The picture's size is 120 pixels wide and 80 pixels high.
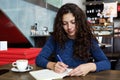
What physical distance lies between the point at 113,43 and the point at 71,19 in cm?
283

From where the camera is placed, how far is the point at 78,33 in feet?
4.79

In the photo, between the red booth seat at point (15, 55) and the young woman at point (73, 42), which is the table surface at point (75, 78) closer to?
the young woman at point (73, 42)

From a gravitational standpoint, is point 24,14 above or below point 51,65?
above

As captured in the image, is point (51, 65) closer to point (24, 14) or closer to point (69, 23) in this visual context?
point (69, 23)

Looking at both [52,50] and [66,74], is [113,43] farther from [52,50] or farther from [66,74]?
[66,74]

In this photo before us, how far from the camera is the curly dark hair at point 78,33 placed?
142cm

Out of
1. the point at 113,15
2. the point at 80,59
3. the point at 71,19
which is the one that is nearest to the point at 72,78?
the point at 80,59

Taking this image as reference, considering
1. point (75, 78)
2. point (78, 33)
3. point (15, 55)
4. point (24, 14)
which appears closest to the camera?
point (75, 78)

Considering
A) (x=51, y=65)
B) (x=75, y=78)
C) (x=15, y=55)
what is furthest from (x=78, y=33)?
(x=15, y=55)

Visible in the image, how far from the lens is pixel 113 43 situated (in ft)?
13.2

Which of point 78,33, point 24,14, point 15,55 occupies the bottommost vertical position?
point 15,55

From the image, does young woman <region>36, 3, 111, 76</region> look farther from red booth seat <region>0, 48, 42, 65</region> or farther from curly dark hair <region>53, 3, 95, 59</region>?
red booth seat <region>0, 48, 42, 65</region>

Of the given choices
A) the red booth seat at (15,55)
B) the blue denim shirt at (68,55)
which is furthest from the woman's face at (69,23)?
the red booth seat at (15,55)

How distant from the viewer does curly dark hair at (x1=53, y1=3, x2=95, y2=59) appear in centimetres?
142
